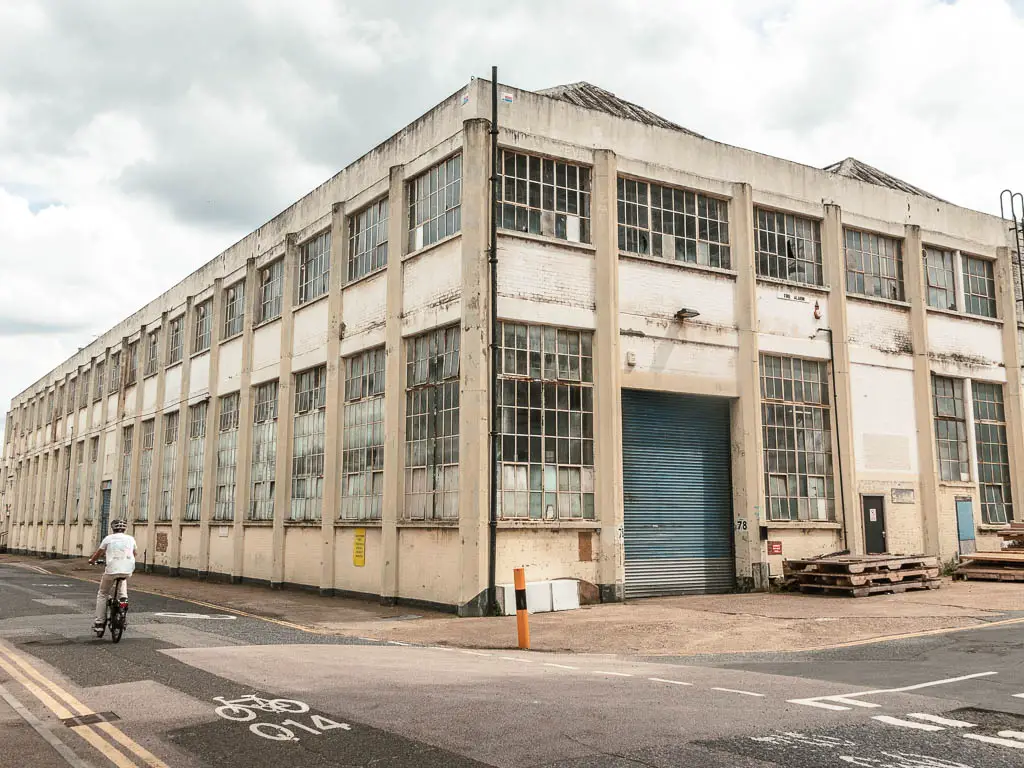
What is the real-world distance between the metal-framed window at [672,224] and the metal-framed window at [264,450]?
10.9m

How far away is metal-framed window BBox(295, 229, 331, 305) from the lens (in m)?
22.6

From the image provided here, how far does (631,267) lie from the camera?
18594 millimetres

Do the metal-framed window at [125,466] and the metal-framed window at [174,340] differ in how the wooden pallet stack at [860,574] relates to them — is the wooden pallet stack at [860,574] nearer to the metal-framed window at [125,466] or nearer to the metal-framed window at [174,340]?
the metal-framed window at [174,340]

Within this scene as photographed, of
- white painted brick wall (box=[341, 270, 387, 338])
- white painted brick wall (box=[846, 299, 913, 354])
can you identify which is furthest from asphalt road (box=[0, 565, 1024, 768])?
white painted brick wall (box=[846, 299, 913, 354])

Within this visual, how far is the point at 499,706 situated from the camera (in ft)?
23.7

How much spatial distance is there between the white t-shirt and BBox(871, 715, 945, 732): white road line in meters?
9.47

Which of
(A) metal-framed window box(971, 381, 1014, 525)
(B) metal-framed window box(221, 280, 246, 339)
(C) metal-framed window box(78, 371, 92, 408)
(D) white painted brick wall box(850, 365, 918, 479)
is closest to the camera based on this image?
(D) white painted brick wall box(850, 365, 918, 479)

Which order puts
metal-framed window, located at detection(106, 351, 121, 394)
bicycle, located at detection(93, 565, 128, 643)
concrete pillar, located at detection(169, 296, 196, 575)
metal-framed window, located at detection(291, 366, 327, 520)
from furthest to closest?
metal-framed window, located at detection(106, 351, 121, 394)
concrete pillar, located at detection(169, 296, 196, 575)
metal-framed window, located at detection(291, 366, 327, 520)
bicycle, located at detection(93, 565, 128, 643)

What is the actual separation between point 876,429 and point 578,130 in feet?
34.0

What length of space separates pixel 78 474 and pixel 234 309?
63.1 ft

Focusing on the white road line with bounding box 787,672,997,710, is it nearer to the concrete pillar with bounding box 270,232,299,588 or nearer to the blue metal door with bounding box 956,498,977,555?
the blue metal door with bounding box 956,498,977,555

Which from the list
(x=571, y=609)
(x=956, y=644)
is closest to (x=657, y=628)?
(x=571, y=609)

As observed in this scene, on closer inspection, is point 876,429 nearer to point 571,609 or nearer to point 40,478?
point 571,609

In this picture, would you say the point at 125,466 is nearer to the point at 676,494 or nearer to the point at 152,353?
the point at 152,353
